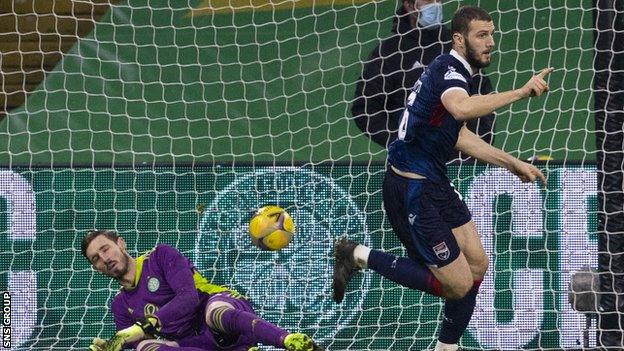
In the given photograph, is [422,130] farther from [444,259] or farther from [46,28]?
[46,28]

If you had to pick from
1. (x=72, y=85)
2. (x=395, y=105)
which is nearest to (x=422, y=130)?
(x=395, y=105)

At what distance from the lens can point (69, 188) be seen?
352 inches

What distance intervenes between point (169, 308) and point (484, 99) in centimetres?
210

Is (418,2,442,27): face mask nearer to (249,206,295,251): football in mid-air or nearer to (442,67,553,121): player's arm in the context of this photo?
(249,206,295,251): football in mid-air

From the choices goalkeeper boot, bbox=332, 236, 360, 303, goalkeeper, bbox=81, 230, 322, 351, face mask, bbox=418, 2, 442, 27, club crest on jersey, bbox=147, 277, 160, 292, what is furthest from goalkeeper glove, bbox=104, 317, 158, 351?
face mask, bbox=418, 2, 442, 27

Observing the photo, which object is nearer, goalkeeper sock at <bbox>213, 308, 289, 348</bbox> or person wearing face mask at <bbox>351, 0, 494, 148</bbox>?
goalkeeper sock at <bbox>213, 308, 289, 348</bbox>

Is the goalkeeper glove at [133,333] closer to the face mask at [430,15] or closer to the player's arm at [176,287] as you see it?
the player's arm at [176,287]

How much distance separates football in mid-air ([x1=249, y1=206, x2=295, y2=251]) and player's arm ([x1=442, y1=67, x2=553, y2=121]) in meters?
1.43

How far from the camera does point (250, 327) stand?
281 inches

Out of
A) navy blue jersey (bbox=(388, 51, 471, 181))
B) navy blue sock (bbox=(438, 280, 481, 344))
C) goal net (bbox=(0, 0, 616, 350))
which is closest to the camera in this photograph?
navy blue jersey (bbox=(388, 51, 471, 181))

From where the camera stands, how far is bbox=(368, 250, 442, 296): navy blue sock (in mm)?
7094

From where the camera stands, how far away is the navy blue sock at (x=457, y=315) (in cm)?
725

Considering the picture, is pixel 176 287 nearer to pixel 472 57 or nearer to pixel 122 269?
pixel 122 269

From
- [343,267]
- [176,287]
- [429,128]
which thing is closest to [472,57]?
[429,128]
